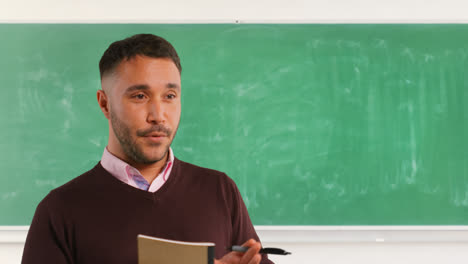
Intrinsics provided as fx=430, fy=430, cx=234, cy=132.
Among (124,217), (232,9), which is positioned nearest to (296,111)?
(232,9)

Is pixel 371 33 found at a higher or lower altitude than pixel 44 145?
higher

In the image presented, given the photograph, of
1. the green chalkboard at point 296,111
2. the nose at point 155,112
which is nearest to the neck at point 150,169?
the nose at point 155,112

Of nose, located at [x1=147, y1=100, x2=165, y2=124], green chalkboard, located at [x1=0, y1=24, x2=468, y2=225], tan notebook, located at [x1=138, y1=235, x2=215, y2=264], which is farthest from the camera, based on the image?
green chalkboard, located at [x1=0, y1=24, x2=468, y2=225]

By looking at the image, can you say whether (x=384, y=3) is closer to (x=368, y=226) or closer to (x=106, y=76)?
A: (x=368, y=226)

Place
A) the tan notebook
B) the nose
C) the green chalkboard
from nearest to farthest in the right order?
the tan notebook
the nose
the green chalkboard

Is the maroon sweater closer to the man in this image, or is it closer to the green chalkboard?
the man

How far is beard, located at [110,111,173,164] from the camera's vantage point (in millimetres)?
975

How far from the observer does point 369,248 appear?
2516 mm

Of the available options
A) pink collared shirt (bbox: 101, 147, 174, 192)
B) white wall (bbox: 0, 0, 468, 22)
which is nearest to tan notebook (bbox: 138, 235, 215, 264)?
pink collared shirt (bbox: 101, 147, 174, 192)

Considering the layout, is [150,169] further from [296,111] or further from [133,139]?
[296,111]

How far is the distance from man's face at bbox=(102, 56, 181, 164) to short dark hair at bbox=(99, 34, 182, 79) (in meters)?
0.01

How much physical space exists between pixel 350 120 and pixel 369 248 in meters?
0.76

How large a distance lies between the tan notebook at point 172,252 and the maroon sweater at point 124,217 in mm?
101

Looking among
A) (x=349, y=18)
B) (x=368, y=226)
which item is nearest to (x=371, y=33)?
(x=349, y=18)
